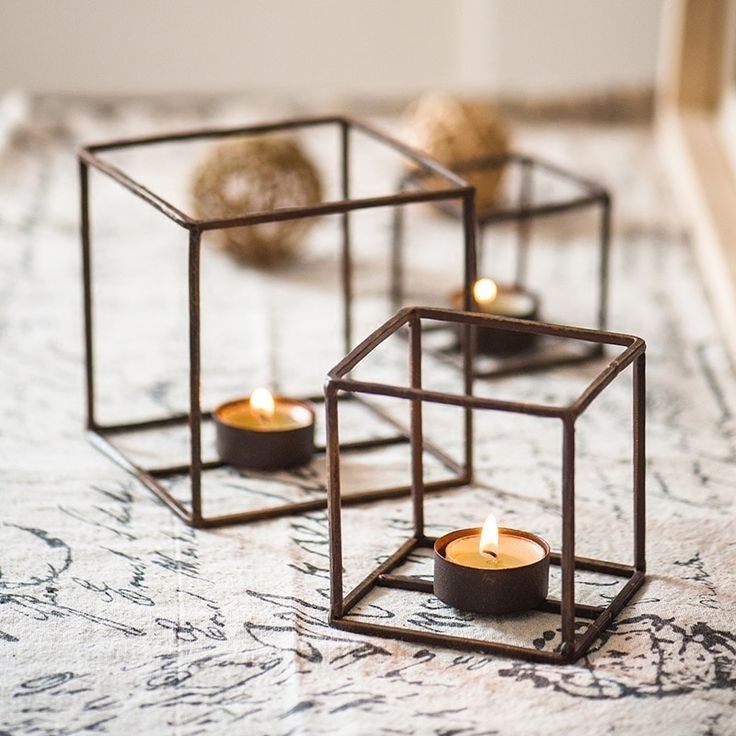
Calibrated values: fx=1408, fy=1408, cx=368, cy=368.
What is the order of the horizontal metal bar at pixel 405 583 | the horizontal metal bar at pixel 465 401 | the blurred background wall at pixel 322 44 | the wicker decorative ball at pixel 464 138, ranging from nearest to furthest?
the horizontal metal bar at pixel 465 401, the horizontal metal bar at pixel 405 583, the wicker decorative ball at pixel 464 138, the blurred background wall at pixel 322 44

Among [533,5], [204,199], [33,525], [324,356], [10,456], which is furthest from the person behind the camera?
[533,5]

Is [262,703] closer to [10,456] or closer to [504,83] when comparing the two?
[10,456]

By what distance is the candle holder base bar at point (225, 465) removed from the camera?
0.94 meters

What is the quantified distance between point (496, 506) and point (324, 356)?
1.09 feet

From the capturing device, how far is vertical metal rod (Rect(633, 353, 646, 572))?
0.81m

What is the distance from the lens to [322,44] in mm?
2664

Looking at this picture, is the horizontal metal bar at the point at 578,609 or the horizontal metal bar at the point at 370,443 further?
the horizontal metal bar at the point at 370,443

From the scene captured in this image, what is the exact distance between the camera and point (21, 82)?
266 centimetres

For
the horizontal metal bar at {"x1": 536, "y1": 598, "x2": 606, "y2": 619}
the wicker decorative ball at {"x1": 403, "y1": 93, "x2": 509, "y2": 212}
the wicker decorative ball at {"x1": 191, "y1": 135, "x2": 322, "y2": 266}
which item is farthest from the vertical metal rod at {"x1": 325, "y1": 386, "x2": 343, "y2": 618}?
the wicker decorative ball at {"x1": 403, "y1": 93, "x2": 509, "y2": 212}

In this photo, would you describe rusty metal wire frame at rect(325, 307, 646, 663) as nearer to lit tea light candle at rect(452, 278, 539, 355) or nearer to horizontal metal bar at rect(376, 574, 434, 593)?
horizontal metal bar at rect(376, 574, 434, 593)


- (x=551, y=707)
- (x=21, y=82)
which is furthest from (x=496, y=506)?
(x=21, y=82)

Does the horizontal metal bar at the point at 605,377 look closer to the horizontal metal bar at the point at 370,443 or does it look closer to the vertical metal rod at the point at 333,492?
the vertical metal rod at the point at 333,492

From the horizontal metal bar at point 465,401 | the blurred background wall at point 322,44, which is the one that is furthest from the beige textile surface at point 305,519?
the blurred background wall at point 322,44

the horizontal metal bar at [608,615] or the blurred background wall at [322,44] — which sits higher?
the blurred background wall at [322,44]
